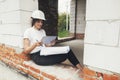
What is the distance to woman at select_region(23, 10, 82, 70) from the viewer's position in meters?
2.37

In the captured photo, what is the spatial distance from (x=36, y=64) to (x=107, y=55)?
1.29 meters

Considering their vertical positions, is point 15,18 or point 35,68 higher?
point 15,18

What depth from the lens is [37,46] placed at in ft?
8.15

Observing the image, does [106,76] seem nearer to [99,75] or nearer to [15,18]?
[99,75]

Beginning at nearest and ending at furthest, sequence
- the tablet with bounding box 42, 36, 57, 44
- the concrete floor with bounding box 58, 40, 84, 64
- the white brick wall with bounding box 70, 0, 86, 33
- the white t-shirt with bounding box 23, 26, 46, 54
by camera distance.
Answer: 1. the tablet with bounding box 42, 36, 57, 44
2. the white t-shirt with bounding box 23, 26, 46, 54
3. the concrete floor with bounding box 58, 40, 84, 64
4. the white brick wall with bounding box 70, 0, 86, 33

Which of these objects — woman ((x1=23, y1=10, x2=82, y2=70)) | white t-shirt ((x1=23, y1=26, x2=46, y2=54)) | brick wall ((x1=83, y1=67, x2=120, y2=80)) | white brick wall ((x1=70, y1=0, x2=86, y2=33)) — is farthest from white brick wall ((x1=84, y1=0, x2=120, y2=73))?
white brick wall ((x1=70, y1=0, x2=86, y2=33))

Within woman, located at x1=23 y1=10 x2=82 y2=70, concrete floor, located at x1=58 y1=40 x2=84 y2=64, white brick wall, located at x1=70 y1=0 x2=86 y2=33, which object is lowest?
concrete floor, located at x1=58 y1=40 x2=84 y2=64

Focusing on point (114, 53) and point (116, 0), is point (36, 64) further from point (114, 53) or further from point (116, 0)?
point (116, 0)

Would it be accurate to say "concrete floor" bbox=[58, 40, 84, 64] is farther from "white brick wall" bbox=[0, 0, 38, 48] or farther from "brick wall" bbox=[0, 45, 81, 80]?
"white brick wall" bbox=[0, 0, 38, 48]

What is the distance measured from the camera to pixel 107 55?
1610 millimetres

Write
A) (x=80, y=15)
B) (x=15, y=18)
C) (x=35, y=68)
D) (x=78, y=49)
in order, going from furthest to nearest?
1. (x=80, y=15)
2. (x=78, y=49)
3. (x=15, y=18)
4. (x=35, y=68)

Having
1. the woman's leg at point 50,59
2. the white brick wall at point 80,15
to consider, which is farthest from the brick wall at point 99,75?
the white brick wall at point 80,15

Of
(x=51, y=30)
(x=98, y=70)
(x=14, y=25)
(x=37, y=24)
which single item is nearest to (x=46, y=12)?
(x=51, y=30)

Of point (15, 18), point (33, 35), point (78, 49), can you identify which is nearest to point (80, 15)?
point (78, 49)
